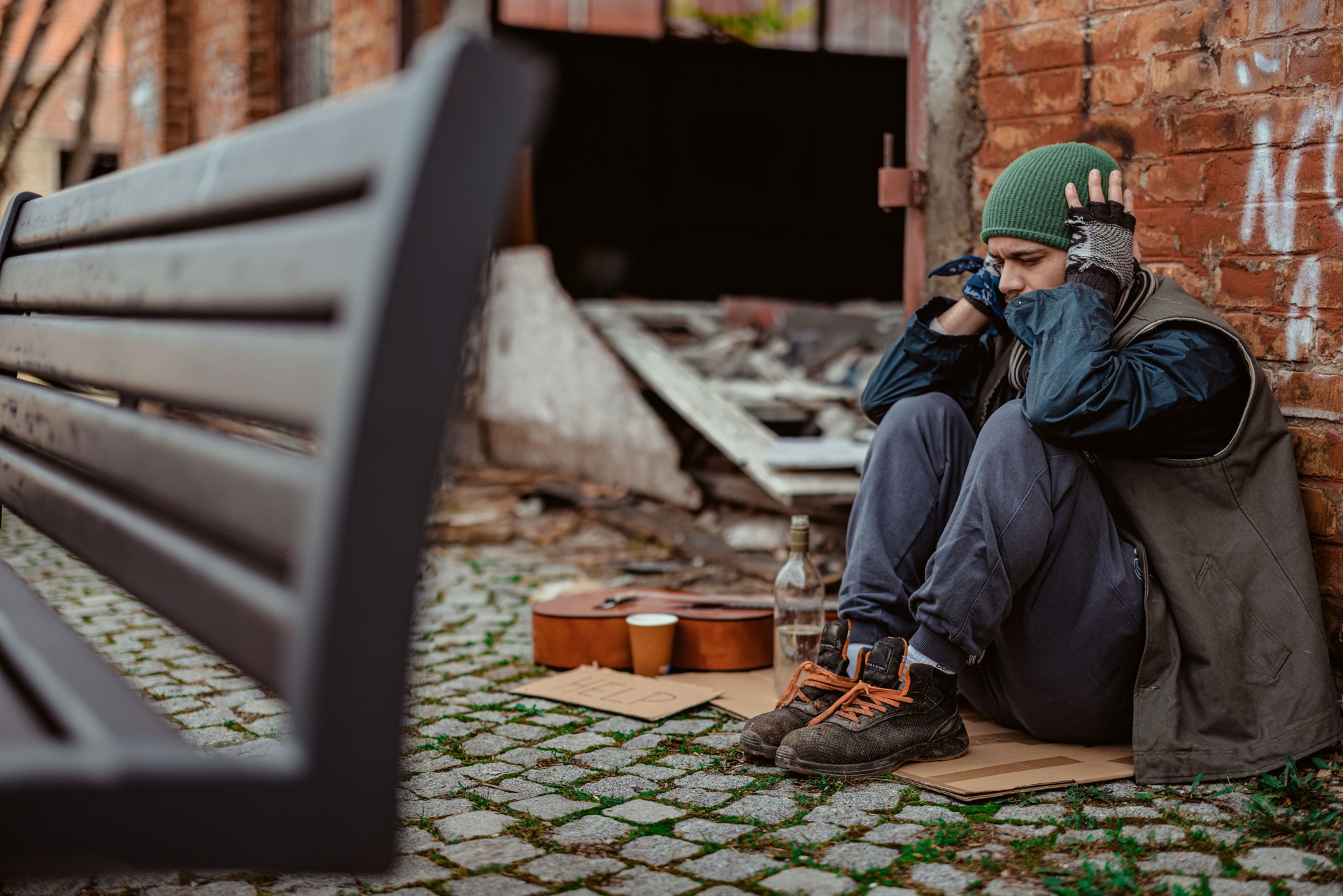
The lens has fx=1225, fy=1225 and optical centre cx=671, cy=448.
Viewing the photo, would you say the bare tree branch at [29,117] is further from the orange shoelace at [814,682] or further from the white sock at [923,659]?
the white sock at [923,659]

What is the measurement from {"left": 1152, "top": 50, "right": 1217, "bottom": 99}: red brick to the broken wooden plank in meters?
1.73

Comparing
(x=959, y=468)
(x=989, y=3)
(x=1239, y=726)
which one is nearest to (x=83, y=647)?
(x=959, y=468)

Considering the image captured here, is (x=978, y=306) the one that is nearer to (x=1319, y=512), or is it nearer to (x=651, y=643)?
(x=1319, y=512)

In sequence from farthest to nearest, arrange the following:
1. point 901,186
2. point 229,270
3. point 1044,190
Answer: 1. point 901,186
2. point 1044,190
3. point 229,270

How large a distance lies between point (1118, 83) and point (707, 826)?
2.23m

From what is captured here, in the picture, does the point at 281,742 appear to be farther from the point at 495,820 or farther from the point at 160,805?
the point at 160,805

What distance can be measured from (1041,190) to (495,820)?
1.76m

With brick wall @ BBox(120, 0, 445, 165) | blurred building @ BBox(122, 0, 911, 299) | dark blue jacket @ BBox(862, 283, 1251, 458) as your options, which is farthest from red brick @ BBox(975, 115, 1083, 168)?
brick wall @ BBox(120, 0, 445, 165)

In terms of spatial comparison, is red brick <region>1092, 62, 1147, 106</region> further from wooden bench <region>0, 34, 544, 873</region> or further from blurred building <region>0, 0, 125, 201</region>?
blurred building <region>0, 0, 125, 201</region>

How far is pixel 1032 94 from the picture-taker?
3500 mm

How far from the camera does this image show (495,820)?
2.35m

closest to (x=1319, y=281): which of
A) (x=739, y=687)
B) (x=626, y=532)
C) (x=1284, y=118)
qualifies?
(x=1284, y=118)

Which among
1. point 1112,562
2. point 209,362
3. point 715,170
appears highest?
point 715,170

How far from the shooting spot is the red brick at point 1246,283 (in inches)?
116
